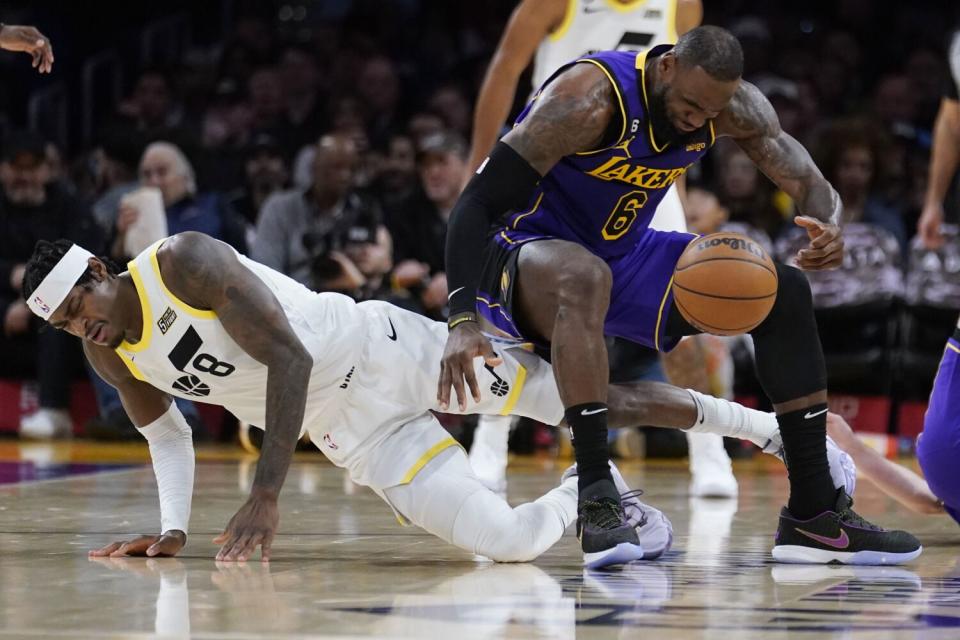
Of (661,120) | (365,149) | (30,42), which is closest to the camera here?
(661,120)

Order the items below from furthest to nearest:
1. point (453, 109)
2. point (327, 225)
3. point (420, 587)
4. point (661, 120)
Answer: point (453, 109) < point (327, 225) < point (661, 120) < point (420, 587)

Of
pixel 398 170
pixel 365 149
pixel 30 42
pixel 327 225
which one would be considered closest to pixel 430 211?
pixel 327 225

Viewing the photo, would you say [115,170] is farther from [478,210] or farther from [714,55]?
[714,55]

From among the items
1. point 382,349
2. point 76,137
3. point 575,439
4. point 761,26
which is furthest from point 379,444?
point 76,137

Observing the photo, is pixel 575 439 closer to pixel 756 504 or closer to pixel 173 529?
pixel 173 529

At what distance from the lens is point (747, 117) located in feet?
13.6

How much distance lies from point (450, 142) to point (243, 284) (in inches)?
194

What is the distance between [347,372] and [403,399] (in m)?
0.17

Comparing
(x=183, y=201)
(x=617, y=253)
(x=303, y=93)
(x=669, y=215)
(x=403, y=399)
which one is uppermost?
(x=617, y=253)

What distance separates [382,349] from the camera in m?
4.05

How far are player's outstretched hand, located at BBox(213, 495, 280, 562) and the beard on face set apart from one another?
1.39 meters

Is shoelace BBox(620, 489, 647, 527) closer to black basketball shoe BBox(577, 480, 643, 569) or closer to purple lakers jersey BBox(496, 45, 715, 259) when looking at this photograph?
black basketball shoe BBox(577, 480, 643, 569)

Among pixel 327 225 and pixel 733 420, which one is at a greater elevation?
pixel 733 420

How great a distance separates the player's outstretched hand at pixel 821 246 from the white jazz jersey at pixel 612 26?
1.93m
